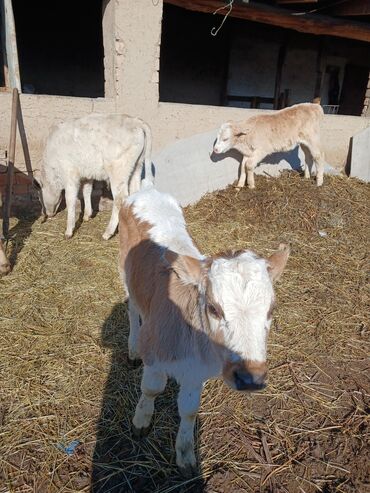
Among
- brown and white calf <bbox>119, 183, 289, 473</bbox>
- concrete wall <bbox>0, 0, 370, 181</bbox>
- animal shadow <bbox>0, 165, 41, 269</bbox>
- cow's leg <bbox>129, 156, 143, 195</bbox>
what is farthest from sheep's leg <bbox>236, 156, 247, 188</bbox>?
brown and white calf <bbox>119, 183, 289, 473</bbox>

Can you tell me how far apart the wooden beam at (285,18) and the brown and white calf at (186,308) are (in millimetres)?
4555

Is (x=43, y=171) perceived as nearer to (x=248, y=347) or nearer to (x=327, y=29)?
(x=248, y=347)

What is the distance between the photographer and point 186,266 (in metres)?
1.90

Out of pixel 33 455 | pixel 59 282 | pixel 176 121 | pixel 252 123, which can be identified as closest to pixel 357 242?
pixel 252 123

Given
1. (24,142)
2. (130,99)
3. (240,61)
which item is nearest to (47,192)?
(24,142)

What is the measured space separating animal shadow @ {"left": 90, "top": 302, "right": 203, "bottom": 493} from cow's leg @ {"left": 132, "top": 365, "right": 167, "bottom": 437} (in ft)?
0.31

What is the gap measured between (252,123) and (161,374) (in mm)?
5585

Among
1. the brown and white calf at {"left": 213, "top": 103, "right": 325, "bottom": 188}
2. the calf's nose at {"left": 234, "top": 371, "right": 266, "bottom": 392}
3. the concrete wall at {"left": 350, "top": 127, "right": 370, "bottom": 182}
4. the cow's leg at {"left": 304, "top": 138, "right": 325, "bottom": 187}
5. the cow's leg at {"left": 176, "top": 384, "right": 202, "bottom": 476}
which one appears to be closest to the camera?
the calf's nose at {"left": 234, "top": 371, "right": 266, "bottom": 392}

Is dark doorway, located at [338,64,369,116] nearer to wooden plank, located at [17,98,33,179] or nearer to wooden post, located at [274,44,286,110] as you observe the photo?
wooden post, located at [274,44,286,110]

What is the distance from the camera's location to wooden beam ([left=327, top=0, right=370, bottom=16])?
22.6ft

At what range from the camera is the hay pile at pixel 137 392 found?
232 cm

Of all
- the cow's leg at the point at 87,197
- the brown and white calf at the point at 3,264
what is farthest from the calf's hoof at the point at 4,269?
the cow's leg at the point at 87,197

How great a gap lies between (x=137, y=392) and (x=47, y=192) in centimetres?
362

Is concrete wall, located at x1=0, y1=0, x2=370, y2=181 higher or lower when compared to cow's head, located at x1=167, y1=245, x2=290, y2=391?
higher
